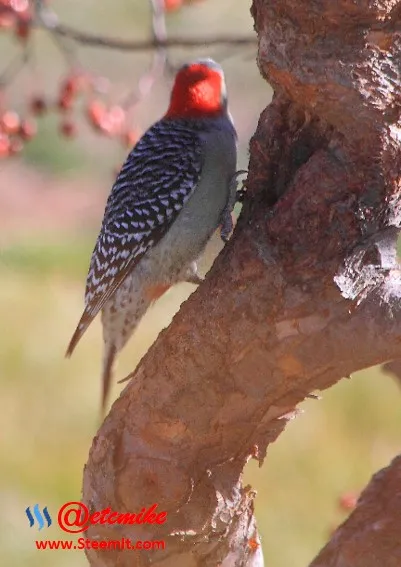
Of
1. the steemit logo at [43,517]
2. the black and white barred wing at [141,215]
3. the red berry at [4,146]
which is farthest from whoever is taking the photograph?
the red berry at [4,146]

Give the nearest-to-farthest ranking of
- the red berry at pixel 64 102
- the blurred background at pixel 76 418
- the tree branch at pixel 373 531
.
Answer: the tree branch at pixel 373 531 → the red berry at pixel 64 102 → the blurred background at pixel 76 418

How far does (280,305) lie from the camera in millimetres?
3043

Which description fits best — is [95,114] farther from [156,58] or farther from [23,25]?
[23,25]

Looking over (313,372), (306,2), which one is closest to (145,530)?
(313,372)

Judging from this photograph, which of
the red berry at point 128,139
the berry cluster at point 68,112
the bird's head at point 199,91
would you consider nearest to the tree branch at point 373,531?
the bird's head at point 199,91

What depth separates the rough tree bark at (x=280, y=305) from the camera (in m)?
2.98

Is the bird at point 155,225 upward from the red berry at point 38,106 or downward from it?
downward

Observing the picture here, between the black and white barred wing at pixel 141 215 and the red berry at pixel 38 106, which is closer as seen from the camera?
the black and white barred wing at pixel 141 215

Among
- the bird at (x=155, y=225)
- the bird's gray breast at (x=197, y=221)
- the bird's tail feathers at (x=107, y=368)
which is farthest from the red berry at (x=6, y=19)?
the bird's tail feathers at (x=107, y=368)

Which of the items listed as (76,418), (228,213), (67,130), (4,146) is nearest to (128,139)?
(67,130)

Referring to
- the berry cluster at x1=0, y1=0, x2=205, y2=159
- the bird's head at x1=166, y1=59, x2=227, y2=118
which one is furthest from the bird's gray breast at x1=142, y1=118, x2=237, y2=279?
the berry cluster at x1=0, y1=0, x2=205, y2=159

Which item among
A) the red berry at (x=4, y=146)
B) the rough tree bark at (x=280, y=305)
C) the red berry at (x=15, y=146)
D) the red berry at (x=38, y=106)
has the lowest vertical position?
the rough tree bark at (x=280, y=305)

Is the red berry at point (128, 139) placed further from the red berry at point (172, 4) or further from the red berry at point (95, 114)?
the red berry at point (172, 4)

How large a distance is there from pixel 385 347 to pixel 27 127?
2734 millimetres
